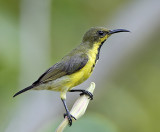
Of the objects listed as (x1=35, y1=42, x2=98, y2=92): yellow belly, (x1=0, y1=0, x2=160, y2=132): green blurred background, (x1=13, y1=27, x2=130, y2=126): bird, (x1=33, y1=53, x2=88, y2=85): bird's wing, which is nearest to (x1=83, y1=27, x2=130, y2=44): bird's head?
(x1=13, y1=27, x2=130, y2=126): bird

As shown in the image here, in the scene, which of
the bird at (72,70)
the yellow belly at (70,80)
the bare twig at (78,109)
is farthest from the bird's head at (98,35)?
the bare twig at (78,109)

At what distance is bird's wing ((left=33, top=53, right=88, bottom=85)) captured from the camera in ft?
11.2

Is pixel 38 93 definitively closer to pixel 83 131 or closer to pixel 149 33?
pixel 149 33

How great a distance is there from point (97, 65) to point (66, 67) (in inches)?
40.7

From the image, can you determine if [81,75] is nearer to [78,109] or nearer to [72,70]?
[72,70]

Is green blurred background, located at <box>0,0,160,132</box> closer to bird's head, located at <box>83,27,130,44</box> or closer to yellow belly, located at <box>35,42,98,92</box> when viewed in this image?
yellow belly, located at <box>35,42,98,92</box>

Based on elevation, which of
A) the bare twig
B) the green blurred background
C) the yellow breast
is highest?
the bare twig

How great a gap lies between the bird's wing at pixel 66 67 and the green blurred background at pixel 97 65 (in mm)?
536

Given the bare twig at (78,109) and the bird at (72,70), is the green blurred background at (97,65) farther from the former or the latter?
the bare twig at (78,109)

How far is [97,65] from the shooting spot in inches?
175

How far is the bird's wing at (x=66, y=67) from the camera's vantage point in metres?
3.42

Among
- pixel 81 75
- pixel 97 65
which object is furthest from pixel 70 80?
pixel 97 65

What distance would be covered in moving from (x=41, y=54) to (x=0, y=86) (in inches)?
36.1

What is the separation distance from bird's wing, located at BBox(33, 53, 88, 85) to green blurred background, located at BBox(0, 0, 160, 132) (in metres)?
0.54
